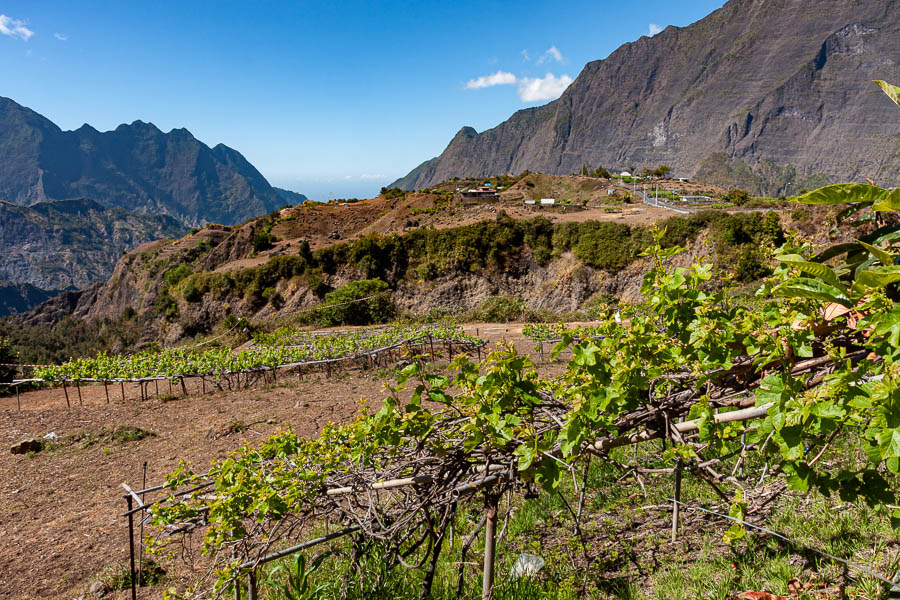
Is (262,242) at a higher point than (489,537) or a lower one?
higher

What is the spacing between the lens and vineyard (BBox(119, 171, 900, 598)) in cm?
123

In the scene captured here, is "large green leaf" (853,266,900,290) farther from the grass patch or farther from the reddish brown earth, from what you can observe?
the grass patch

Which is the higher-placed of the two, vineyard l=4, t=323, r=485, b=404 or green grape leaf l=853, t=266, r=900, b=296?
green grape leaf l=853, t=266, r=900, b=296

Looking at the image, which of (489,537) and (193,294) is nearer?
(489,537)

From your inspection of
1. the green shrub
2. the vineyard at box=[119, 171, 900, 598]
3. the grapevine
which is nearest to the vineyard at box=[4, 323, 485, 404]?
the grapevine

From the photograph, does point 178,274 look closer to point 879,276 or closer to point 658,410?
point 658,410

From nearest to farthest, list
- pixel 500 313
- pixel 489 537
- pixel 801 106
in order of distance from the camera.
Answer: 1. pixel 489 537
2. pixel 500 313
3. pixel 801 106

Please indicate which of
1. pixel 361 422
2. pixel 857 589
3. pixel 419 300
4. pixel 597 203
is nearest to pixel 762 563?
pixel 857 589

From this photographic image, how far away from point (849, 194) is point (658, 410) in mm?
968

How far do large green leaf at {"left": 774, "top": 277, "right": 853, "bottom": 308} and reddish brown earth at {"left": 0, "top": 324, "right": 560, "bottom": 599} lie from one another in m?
2.67

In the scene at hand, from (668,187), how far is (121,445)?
195 ft

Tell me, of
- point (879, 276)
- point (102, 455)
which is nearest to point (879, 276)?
point (879, 276)

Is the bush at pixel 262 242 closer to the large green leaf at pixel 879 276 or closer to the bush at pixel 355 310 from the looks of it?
the bush at pixel 355 310

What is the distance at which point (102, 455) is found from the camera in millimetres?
8156
